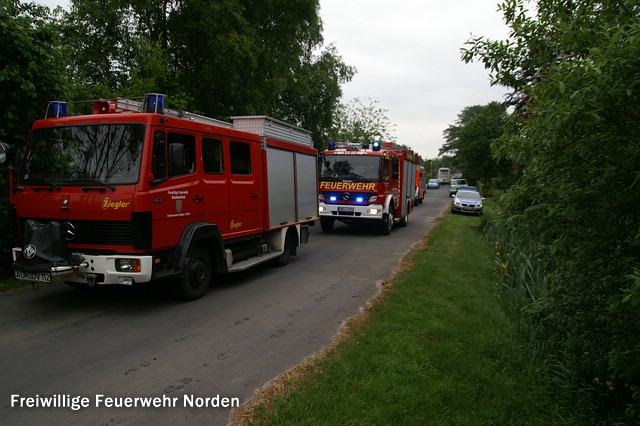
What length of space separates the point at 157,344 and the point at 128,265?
120 centimetres

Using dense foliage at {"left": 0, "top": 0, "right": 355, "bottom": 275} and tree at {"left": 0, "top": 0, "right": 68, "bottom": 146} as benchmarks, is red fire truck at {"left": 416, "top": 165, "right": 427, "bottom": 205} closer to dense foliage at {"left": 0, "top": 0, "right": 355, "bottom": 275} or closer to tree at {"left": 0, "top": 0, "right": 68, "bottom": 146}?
dense foliage at {"left": 0, "top": 0, "right": 355, "bottom": 275}

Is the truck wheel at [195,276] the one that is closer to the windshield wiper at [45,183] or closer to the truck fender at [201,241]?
the truck fender at [201,241]

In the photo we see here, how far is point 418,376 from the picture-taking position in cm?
421

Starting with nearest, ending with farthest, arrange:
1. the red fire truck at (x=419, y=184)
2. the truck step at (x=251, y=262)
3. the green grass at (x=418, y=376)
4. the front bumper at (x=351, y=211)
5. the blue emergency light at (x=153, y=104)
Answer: the green grass at (x=418, y=376), the blue emergency light at (x=153, y=104), the truck step at (x=251, y=262), the front bumper at (x=351, y=211), the red fire truck at (x=419, y=184)

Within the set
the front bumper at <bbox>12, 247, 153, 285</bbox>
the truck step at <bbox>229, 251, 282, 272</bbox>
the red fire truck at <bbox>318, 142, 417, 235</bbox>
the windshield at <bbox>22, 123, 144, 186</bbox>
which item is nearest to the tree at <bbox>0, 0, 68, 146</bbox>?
the windshield at <bbox>22, 123, 144, 186</bbox>

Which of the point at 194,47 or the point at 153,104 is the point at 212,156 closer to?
the point at 153,104

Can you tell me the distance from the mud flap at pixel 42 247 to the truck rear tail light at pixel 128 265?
64cm

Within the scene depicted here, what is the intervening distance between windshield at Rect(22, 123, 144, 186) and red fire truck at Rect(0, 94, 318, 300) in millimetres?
14

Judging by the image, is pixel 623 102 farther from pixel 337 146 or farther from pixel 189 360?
pixel 337 146

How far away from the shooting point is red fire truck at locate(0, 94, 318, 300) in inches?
221

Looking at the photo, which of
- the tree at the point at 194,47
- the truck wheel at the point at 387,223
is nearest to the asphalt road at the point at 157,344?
the truck wheel at the point at 387,223

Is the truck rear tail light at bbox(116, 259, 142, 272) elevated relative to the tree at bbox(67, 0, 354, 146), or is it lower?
lower

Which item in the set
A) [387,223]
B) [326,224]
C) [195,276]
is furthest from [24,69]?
[387,223]

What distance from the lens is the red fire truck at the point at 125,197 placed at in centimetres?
562
